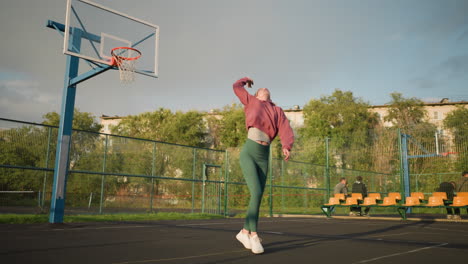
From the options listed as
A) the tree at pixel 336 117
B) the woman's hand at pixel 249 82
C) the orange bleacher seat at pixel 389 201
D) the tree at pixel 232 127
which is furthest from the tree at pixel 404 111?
the woman's hand at pixel 249 82

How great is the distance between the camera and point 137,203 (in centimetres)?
1750

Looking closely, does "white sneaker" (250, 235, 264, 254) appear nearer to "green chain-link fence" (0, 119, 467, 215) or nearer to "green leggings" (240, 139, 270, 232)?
"green leggings" (240, 139, 270, 232)

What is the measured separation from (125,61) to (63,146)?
241cm

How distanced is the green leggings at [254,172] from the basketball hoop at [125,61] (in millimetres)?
5261

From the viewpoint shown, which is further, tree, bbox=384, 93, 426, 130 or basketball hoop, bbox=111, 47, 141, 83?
tree, bbox=384, 93, 426, 130

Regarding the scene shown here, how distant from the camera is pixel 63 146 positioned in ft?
24.2

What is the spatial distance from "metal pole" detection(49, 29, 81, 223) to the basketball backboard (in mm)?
285

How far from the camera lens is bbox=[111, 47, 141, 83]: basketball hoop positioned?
26.9 ft

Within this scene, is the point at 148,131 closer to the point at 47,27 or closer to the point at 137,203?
the point at 137,203

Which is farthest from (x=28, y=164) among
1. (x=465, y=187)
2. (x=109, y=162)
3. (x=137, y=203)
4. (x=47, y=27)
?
(x=465, y=187)

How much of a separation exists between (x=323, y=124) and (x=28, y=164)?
29.4 m

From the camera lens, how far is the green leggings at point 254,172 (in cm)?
368

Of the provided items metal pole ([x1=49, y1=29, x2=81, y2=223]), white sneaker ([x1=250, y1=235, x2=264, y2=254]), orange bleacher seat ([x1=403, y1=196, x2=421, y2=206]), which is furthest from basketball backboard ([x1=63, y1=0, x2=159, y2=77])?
orange bleacher seat ([x1=403, y1=196, x2=421, y2=206])

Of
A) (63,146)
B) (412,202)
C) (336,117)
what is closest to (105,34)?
(63,146)
